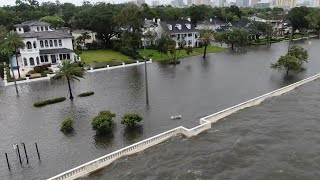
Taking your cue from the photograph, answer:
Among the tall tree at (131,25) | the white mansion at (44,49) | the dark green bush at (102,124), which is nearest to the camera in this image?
the dark green bush at (102,124)

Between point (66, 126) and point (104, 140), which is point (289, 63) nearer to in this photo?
point (104, 140)

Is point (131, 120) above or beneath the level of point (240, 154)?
above

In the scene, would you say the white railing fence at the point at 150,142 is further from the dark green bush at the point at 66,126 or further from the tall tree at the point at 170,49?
the tall tree at the point at 170,49

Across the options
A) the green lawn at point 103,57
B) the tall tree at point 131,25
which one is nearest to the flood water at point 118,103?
the green lawn at point 103,57

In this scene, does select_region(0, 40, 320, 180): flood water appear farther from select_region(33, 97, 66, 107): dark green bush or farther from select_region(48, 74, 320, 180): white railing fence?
select_region(48, 74, 320, 180): white railing fence

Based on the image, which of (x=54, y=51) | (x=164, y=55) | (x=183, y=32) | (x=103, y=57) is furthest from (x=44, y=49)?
(x=183, y=32)

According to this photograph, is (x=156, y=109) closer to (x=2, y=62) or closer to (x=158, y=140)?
(x=158, y=140)

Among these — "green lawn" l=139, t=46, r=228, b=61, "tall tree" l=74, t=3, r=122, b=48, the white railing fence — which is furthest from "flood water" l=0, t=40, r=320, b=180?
"tall tree" l=74, t=3, r=122, b=48

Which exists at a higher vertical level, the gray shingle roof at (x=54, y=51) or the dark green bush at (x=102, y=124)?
the gray shingle roof at (x=54, y=51)
